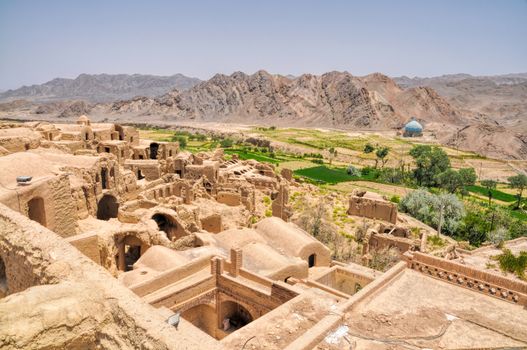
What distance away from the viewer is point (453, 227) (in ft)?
134

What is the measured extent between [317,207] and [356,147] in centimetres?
6655

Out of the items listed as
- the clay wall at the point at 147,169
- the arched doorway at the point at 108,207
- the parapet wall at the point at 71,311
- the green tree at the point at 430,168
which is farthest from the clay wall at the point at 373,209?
the parapet wall at the point at 71,311

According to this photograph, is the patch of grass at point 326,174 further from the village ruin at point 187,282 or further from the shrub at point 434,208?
the village ruin at point 187,282

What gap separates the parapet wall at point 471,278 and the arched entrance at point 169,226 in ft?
42.4

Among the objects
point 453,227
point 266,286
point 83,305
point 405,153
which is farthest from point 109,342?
point 405,153

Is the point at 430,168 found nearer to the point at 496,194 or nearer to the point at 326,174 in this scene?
the point at 496,194

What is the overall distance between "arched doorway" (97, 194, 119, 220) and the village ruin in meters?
0.08

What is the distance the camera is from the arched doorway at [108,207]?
79.6 feet

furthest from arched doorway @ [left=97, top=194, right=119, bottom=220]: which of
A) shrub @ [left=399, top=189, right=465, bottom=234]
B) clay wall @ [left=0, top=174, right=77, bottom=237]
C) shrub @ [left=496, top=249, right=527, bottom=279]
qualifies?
shrub @ [left=399, top=189, right=465, bottom=234]

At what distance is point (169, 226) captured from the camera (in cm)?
2280

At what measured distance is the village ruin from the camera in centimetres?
590

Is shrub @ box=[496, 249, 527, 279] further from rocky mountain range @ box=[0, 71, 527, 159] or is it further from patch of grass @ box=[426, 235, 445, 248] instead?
rocky mountain range @ box=[0, 71, 527, 159]

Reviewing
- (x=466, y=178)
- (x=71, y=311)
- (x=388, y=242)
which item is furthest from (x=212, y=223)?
(x=466, y=178)

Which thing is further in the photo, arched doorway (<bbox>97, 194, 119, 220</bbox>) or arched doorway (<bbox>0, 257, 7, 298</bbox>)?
arched doorway (<bbox>97, 194, 119, 220</bbox>)
